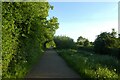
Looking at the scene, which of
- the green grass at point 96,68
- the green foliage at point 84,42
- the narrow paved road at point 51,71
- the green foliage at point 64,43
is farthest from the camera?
the green foliage at point 84,42

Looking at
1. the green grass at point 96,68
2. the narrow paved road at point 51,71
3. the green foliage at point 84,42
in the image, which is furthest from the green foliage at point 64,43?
the narrow paved road at point 51,71

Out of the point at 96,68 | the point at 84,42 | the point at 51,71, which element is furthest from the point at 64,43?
the point at 96,68

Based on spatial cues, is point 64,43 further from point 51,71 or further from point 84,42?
point 51,71

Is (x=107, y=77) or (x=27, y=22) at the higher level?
(x=27, y=22)

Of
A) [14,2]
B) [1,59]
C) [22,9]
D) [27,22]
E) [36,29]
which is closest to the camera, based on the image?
[1,59]

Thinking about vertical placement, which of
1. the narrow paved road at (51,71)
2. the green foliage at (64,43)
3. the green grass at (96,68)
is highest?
the green foliage at (64,43)

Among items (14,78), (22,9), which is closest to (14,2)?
(22,9)

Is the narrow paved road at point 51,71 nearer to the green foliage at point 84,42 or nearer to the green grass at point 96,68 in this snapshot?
the green grass at point 96,68

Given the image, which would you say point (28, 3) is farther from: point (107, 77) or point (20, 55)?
point (107, 77)

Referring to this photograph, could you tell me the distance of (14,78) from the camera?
35.7 ft

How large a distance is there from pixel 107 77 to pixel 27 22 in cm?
633

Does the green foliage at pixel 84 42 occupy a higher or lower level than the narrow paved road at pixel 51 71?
higher

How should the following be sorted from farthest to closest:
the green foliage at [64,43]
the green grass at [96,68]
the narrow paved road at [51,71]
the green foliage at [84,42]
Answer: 1. the green foliage at [84,42]
2. the green foliage at [64,43]
3. the narrow paved road at [51,71]
4. the green grass at [96,68]

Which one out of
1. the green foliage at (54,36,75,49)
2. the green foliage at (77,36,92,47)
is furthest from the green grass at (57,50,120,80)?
the green foliage at (77,36,92,47)
